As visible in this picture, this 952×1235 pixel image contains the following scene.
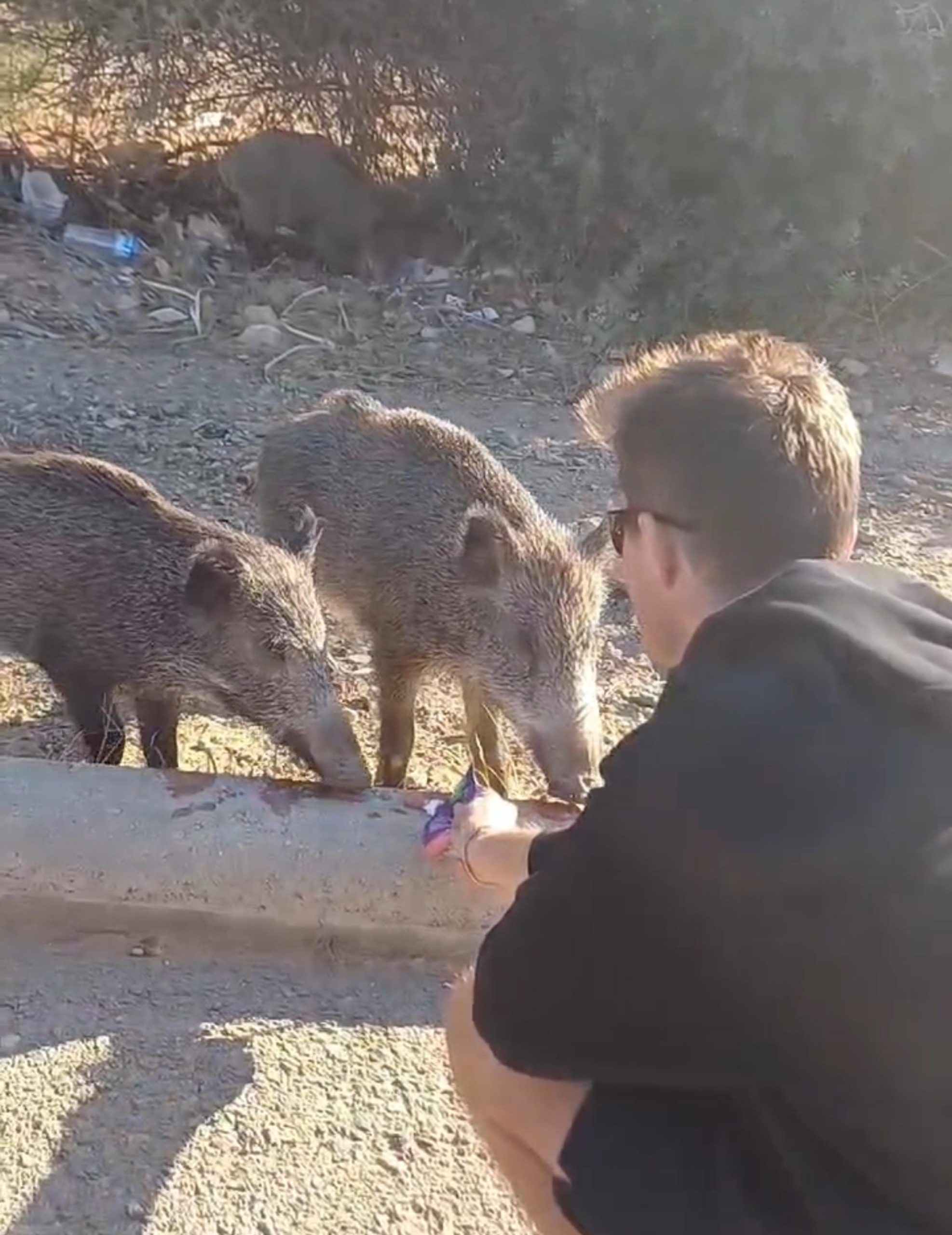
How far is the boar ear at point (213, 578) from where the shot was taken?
4230mm

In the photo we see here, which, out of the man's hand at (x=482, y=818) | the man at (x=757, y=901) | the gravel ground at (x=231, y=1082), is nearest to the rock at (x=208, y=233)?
the gravel ground at (x=231, y=1082)

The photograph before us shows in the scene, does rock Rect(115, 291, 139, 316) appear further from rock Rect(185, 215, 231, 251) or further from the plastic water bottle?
rock Rect(185, 215, 231, 251)

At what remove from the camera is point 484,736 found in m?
4.72

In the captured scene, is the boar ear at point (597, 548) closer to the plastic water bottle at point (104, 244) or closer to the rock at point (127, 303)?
the rock at point (127, 303)

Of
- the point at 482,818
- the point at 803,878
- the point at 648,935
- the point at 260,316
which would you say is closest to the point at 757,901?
the point at 803,878

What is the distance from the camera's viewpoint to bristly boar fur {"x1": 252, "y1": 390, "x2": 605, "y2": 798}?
438 centimetres

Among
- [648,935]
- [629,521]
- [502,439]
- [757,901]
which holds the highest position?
[629,521]

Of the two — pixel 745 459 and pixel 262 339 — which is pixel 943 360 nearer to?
pixel 262 339

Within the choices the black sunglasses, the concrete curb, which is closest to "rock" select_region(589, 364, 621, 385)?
the concrete curb

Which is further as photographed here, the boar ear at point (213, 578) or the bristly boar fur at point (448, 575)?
the bristly boar fur at point (448, 575)

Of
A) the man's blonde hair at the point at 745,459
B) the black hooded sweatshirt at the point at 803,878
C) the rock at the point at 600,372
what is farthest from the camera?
the rock at the point at 600,372

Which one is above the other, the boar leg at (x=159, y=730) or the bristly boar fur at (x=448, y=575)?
the bristly boar fur at (x=448, y=575)

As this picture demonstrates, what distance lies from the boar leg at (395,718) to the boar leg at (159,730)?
0.62m

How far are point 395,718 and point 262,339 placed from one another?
3881 millimetres
